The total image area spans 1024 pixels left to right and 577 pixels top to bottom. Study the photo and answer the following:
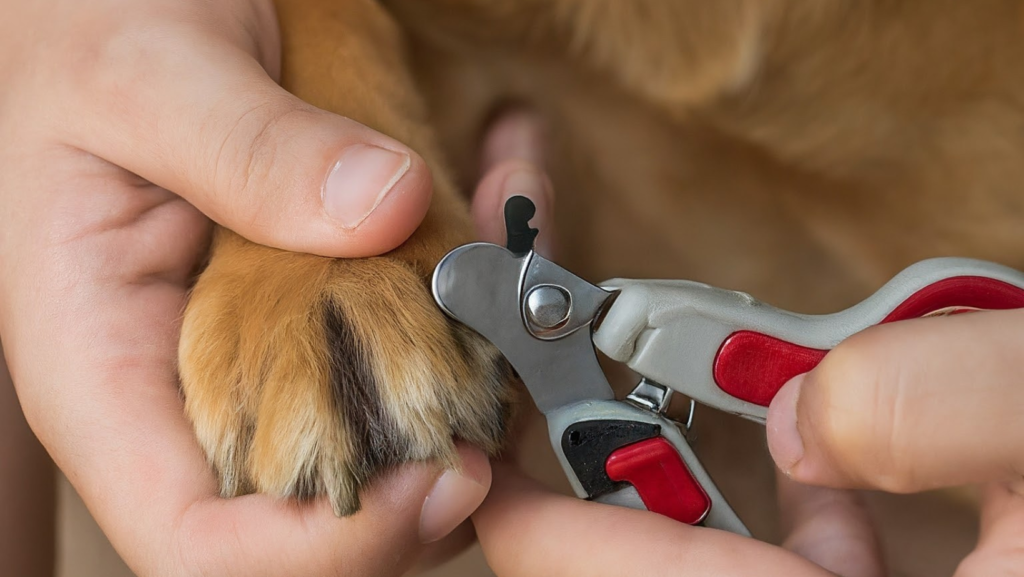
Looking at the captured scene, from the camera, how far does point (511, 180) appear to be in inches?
34.9

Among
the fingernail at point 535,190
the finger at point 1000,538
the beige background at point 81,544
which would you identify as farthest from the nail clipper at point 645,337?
the beige background at point 81,544

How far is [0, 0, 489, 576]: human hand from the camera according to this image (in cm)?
54

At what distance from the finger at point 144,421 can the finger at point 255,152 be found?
0.25 feet

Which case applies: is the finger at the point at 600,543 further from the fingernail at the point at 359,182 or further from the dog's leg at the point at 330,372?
the fingernail at the point at 359,182

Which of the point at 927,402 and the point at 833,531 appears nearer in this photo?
the point at 927,402

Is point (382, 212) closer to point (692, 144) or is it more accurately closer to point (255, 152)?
point (255, 152)

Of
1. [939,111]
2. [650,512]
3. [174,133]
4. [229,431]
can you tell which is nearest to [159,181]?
[174,133]

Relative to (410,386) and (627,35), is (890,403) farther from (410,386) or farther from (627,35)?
(627,35)

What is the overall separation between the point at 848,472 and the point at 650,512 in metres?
0.14

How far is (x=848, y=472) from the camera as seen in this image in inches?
19.4

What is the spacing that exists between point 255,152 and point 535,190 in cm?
36

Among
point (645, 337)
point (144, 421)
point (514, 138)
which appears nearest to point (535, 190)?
point (514, 138)

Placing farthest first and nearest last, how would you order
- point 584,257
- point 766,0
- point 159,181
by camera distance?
1. point 584,257
2. point 766,0
3. point 159,181

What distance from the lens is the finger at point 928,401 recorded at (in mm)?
458
